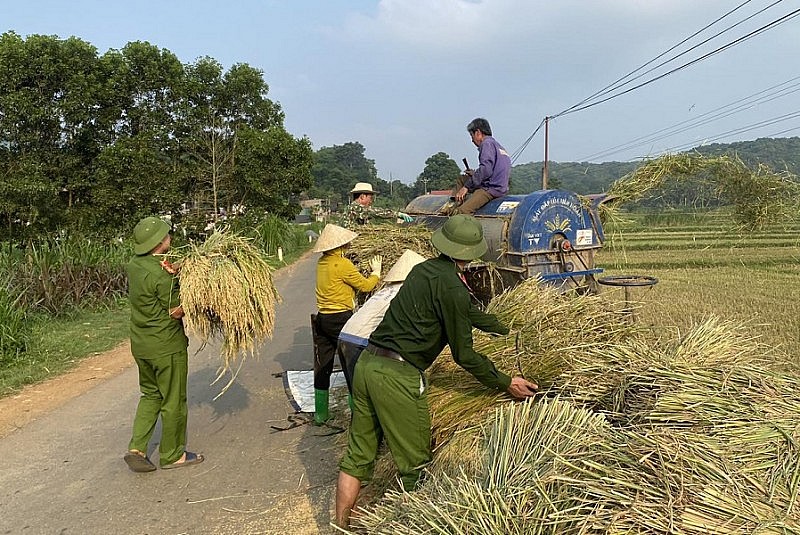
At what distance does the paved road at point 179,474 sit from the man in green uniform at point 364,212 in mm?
2164

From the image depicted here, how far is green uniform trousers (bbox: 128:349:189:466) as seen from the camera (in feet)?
15.3

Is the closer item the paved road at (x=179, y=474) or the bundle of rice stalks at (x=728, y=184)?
the paved road at (x=179, y=474)

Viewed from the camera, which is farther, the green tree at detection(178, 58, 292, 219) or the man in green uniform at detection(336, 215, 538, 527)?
the green tree at detection(178, 58, 292, 219)

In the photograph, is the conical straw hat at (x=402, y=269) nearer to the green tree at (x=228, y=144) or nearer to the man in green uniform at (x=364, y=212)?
the man in green uniform at (x=364, y=212)

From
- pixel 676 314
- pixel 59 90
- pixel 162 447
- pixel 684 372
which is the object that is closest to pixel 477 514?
pixel 684 372

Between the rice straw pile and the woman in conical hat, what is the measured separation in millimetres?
1798

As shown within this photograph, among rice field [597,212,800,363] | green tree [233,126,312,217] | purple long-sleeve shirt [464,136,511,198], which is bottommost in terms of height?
rice field [597,212,800,363]

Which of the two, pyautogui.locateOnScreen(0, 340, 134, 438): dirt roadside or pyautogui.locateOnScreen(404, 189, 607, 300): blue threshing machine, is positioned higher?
pyautogui.locateOnScreen(404, 189, 607, 300): blue threshing machine

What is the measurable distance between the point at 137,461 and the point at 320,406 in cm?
157

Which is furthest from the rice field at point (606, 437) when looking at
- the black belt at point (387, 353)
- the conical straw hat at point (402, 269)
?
the conical straw hat at point (402, 269)

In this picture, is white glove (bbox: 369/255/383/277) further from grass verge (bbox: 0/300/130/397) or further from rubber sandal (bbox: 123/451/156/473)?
grass verge (bbox: 0/300/130/397)

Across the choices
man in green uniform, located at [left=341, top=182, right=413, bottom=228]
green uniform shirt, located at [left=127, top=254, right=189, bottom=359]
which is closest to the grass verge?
green uniform shirt, located at [left=127, top=254, right=189, bottom=359]

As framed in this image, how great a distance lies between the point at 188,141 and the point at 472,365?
1927 centimetres

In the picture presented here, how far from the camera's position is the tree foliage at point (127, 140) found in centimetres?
1609
